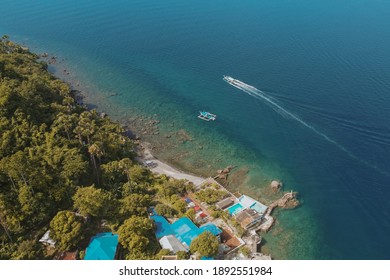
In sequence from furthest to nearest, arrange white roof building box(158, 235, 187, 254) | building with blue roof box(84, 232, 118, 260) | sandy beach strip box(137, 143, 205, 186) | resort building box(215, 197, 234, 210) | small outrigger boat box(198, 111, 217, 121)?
small outrigger boat box(198, 111, 217, 121) → sandy beach strip box(137, 143, 205, 186) → resort building box(215, 197, 234, 210) → white roof building box(158, 235, 187, 254) → building with blue roof box(84, 232, 118, 260)

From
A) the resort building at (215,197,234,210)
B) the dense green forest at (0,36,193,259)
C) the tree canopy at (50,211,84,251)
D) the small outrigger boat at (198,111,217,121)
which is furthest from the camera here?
the small outrigger boat at (198,111,217,121)

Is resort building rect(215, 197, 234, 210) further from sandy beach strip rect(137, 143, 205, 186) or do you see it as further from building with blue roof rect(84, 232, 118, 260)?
building with blue roof rect(84, 232, 118, 260)

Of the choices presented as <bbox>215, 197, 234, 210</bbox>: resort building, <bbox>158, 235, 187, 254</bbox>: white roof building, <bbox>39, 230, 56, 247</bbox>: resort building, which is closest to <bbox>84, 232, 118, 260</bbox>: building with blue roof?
<bbox>39, 230, 56, 247</bbox>: resort building

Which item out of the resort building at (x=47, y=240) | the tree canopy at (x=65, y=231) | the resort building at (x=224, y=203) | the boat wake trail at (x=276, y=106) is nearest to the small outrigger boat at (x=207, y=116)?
the boat wake trail at (x=276, y=106)

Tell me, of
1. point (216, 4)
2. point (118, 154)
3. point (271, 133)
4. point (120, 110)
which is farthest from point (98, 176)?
point (216, 4)

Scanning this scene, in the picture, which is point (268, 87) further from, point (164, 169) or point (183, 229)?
point (183, 229)
